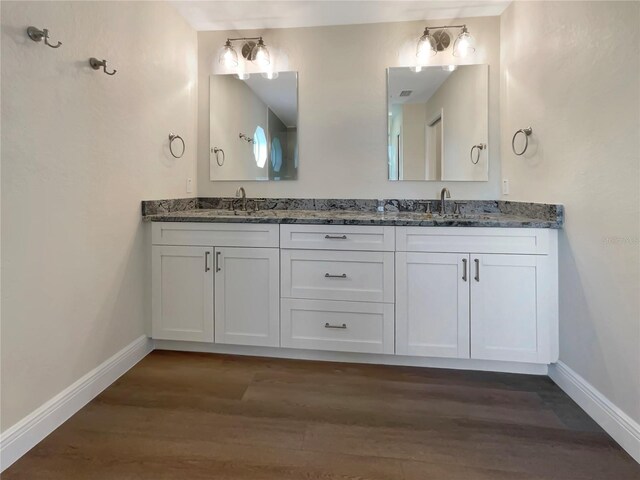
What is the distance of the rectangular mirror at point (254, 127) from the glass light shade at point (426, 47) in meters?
0.90

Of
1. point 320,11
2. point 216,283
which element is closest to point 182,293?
point 216,283

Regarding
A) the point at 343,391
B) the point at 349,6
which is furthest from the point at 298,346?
the point at 349,6

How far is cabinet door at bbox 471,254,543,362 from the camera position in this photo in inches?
75.0

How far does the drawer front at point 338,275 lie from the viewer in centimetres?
203

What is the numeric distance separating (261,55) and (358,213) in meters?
1.38

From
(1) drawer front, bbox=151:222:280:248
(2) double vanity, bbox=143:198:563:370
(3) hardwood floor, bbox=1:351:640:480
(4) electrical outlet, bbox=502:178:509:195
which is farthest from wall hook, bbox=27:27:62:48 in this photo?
(4) electrical outlet, bbox=502:178:509:195

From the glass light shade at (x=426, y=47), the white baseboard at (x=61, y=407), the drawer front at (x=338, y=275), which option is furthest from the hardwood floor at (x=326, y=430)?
the glass light shade at (x=426, y=47)

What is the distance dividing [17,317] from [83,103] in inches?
38.0

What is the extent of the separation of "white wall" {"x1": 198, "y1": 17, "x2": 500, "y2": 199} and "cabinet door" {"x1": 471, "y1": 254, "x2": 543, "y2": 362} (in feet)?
2.63

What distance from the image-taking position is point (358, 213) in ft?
7.95

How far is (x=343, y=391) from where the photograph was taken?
71.3 inches

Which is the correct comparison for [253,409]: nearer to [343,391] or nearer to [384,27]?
[343,391]

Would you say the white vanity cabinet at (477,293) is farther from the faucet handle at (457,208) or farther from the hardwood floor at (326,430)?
the faucet handle at (457,208)

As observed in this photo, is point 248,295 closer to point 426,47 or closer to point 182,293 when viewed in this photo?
point 182,293
